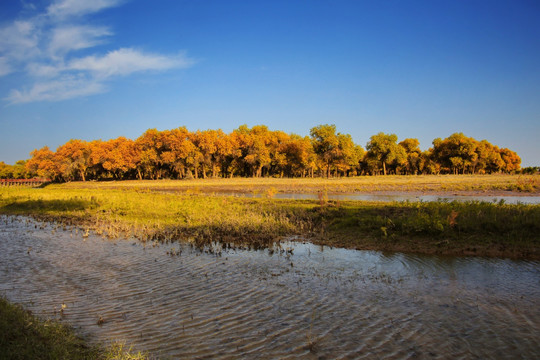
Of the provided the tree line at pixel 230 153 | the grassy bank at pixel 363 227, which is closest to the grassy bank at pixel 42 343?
the grassy bank at pixel 363 227

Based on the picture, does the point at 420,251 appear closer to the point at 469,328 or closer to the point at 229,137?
the point at 469,328

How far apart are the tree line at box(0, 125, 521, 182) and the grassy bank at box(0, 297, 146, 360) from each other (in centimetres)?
7468

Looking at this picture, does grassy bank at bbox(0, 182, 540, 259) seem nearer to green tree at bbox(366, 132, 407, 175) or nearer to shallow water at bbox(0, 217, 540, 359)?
shallow water at bbox(0, 217, 540, 359)


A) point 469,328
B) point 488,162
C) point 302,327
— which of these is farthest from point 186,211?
point 488,162

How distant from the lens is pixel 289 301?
28.0 feet

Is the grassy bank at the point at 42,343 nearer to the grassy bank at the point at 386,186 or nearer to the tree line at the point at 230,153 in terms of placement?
the grassy bank at the point at 386,186

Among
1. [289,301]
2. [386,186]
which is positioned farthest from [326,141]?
[289,301]

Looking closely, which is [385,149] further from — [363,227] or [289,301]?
[289,301]

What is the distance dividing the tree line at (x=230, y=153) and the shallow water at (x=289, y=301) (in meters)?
70.0

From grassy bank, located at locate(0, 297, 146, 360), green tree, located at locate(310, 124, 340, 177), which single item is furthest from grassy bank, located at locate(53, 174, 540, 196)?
grassy bank, located at locate(0, 297, 146, 360)

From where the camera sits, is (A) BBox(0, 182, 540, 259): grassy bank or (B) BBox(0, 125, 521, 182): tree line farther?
(B) BBox(0, 125, 521, 182): tree line

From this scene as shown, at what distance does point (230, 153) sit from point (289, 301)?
251 ft

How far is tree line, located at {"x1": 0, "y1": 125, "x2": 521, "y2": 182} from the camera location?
82688 mm

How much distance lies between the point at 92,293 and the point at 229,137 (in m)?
80.7
